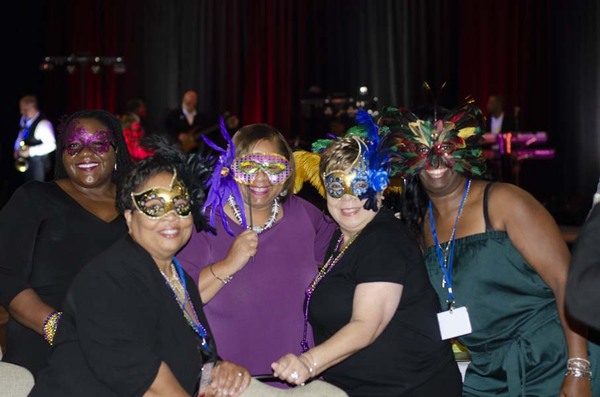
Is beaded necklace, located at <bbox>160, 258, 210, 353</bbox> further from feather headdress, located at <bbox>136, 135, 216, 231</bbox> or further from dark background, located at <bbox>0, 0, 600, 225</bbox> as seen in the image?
dark background, located at <bbox>0, 0, 600, 225</bbox>

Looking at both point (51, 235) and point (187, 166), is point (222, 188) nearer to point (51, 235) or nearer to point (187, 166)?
point (187, 166)

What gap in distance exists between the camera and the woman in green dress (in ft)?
9.71

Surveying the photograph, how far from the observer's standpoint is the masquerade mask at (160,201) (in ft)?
8.30

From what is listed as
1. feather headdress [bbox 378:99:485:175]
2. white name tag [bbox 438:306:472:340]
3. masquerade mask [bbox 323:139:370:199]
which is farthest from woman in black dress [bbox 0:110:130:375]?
white name tag [bbox 438:306:472:340]

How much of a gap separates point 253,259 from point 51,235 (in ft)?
2.47

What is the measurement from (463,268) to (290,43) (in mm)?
11604

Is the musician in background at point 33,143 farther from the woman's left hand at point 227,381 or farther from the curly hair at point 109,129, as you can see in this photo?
the woman's left hand at point 227,381

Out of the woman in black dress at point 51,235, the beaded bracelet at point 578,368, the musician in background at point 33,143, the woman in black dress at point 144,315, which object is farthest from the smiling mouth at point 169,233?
the musician in background at point 33,143

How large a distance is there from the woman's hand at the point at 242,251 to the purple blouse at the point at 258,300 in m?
0.09

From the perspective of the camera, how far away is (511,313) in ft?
10.0

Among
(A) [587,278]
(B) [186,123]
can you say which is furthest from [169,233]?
(B) [186,123]


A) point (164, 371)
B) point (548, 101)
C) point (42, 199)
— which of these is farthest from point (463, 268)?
point (548, 101)

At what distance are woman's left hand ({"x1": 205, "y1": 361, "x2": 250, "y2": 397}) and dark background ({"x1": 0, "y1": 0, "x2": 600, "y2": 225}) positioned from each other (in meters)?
8.82

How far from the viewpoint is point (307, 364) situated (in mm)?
2588
